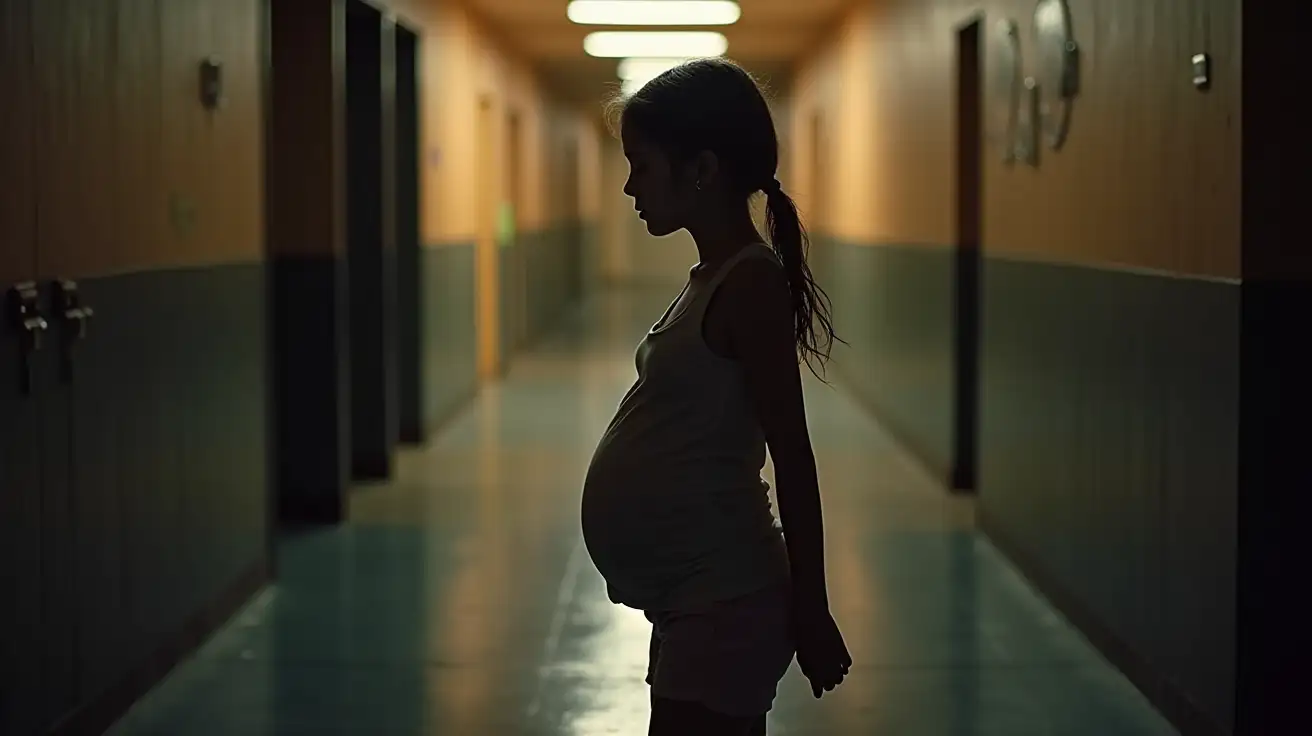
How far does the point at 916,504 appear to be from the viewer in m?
7.68

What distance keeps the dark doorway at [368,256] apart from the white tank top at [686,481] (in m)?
6.38

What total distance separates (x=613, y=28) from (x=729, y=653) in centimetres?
1215

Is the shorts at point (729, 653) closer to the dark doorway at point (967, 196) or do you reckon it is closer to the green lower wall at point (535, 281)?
the dark doorway at point (967, 196)

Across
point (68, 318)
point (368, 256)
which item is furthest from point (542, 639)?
point (368, 256)

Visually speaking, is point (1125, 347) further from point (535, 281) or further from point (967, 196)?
point (535, 281)

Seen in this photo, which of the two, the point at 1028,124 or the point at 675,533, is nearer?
the point at 675,533

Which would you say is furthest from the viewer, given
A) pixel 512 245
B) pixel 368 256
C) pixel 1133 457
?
pixel 512 245

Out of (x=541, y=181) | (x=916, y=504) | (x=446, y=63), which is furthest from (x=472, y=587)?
(x=541, y=181)

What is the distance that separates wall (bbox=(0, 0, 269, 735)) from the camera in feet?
12.0

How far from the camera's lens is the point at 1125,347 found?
184 inches

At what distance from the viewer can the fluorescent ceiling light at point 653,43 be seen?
14.1 metres

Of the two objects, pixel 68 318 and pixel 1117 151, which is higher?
pixel 1117 151

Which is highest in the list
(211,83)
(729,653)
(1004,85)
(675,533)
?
(1004,85)

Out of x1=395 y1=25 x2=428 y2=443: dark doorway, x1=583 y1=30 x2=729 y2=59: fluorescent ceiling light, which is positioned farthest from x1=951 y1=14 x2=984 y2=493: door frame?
x1=583 y1=30 x2=729 y2=59: fluorescent ceiling light
